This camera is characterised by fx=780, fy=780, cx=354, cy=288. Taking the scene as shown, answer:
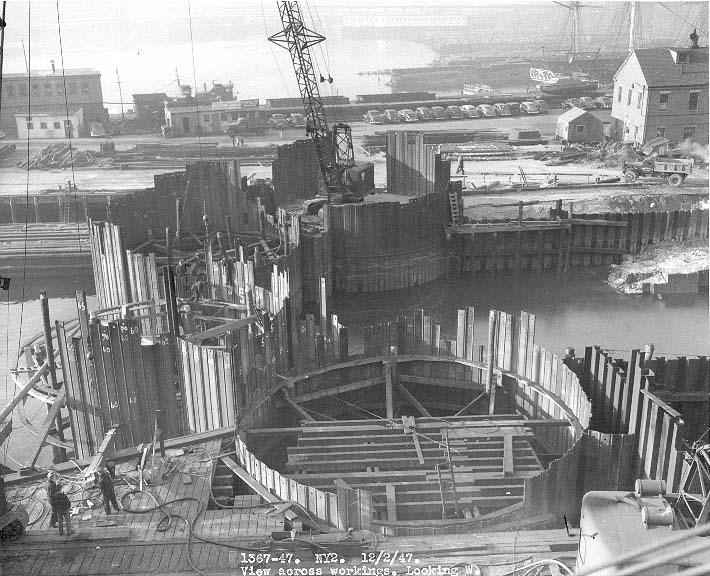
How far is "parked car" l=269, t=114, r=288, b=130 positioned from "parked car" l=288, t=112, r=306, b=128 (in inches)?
25.4

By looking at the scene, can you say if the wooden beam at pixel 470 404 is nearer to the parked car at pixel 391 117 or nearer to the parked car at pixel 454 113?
the parked car at pixel 391 117

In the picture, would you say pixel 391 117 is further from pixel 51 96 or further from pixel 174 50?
pixel 174 50

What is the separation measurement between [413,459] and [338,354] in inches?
191

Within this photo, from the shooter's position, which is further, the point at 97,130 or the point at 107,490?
the point at 97,130

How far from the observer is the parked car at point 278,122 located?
243ft

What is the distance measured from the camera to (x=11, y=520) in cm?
1318

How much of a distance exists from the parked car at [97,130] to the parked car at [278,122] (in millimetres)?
15441

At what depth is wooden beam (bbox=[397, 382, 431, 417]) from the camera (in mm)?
19469

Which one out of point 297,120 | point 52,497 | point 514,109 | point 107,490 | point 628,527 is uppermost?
point 514,109

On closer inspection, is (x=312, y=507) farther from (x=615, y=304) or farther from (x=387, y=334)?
(x=615, y=304)

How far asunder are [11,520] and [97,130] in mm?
60678

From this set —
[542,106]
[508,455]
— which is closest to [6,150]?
[508,455]

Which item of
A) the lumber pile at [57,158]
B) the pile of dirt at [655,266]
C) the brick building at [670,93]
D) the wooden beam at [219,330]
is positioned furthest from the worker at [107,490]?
the brick building at [670,93]

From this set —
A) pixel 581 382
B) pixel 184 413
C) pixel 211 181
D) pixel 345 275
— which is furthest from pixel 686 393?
pixel 211 181
